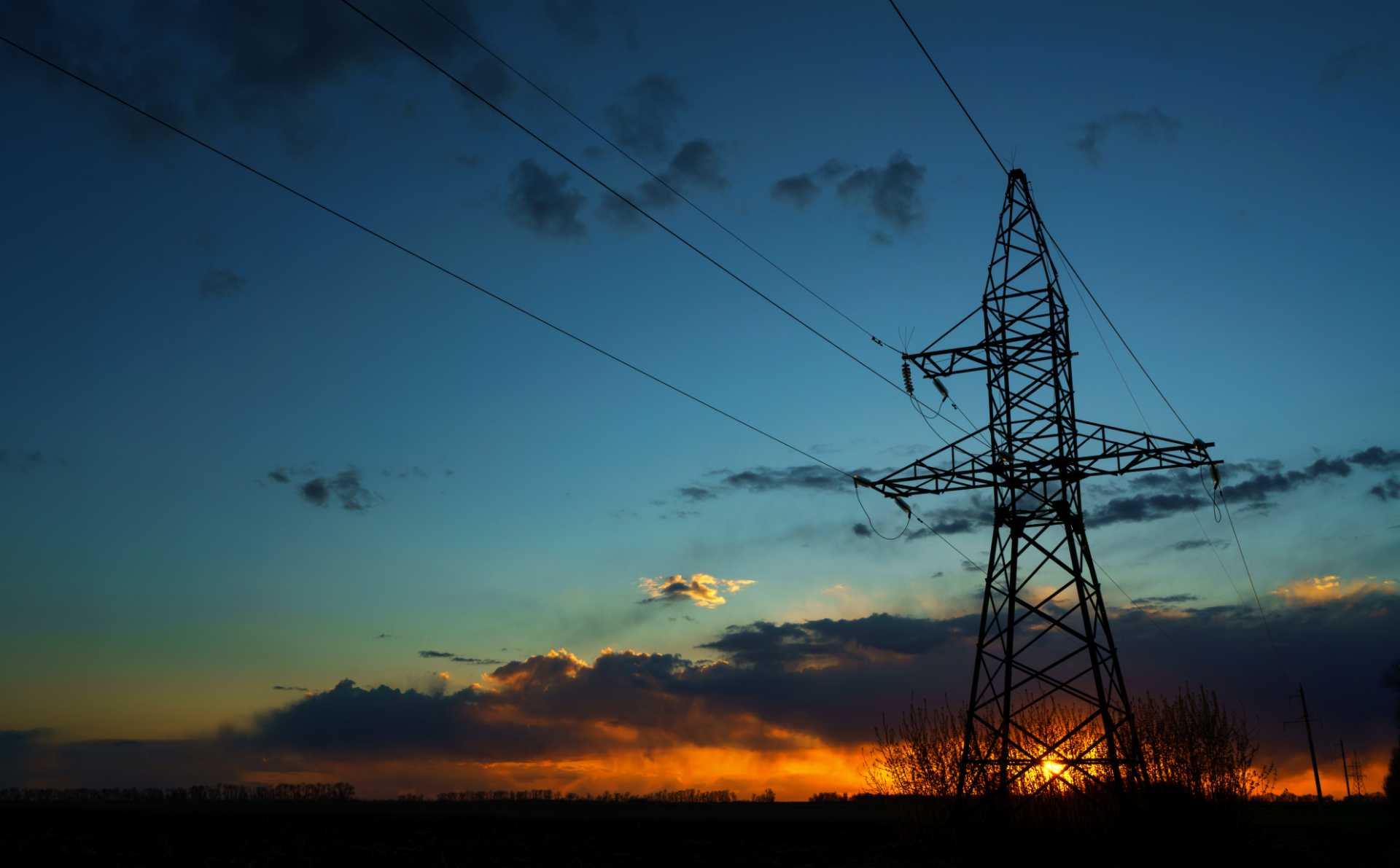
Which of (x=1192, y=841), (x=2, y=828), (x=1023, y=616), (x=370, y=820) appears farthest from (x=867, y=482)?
(x=2, y=828)

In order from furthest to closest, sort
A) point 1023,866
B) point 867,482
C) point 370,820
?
point 370,820, point 867,482, point 1023,866

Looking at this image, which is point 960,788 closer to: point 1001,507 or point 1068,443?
point 1001,507

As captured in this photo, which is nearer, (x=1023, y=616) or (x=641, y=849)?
(x=1023, y=616)

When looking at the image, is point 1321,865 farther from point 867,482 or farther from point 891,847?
point 867,482

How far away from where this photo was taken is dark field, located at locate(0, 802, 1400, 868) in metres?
24.2

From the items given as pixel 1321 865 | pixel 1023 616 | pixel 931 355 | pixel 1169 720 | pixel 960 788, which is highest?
pixel 931 355

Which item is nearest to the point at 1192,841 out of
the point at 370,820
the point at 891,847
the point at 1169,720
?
the point at 1169,720

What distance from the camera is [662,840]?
31328mm

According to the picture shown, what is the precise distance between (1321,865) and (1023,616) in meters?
11.3

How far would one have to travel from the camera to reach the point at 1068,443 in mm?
26188

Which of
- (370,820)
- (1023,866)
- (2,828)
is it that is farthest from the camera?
(370,820)

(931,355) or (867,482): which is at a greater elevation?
(931,355)

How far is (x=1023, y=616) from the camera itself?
25109 millimetres

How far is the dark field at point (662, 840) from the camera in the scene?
79.3ft
